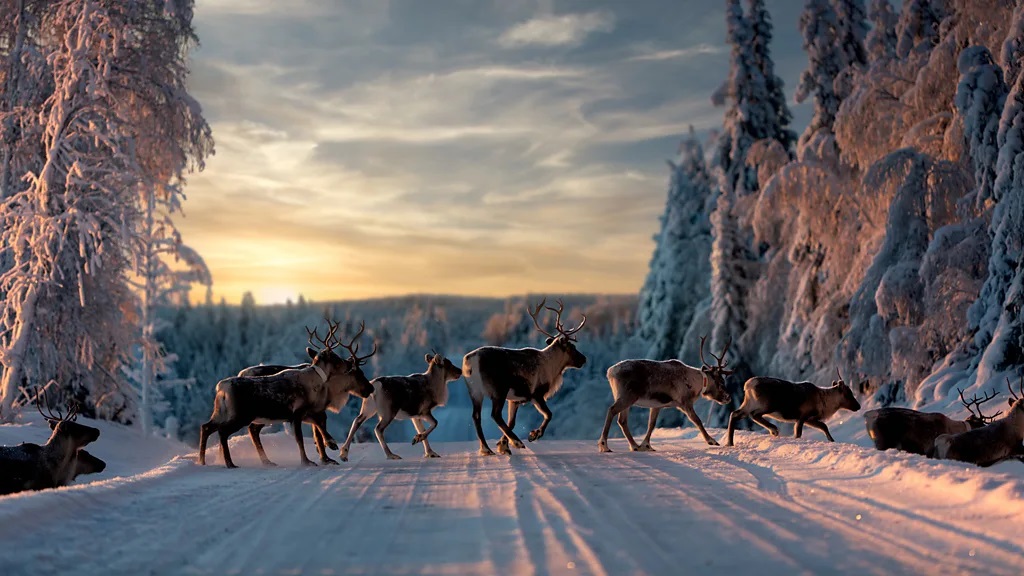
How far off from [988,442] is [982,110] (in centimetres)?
1049

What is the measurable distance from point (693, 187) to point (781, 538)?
48.1m

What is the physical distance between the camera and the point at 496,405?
14102 mm

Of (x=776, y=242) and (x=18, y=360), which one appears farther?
(x=776, y=242)

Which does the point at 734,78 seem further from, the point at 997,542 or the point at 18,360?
the point at 997,542

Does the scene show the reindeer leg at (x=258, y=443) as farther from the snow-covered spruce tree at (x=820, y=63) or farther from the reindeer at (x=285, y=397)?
the snow-covered spruce tree at (x=820, y=63)

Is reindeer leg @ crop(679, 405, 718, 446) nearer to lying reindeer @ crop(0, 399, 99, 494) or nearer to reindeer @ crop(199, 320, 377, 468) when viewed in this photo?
reindeer @ crop(199, 320, 377, 468)

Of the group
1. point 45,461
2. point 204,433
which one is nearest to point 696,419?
point 204,433

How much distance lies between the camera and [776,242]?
115 ft

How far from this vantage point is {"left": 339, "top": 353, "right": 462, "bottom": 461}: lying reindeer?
14.3 m

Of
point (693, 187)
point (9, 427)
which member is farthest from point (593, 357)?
point (9, 427)

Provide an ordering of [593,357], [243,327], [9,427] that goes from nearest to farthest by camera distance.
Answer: [9,427] < [593,357] < [243,327]

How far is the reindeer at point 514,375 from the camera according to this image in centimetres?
1418

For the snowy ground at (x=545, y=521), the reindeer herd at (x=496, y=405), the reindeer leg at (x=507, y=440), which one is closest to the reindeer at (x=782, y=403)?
the reindeer herd at (x=496, y=405)

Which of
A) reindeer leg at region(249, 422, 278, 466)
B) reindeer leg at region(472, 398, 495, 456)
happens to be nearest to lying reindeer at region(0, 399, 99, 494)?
reindeer leg at region(249, 422, 278, 466)
